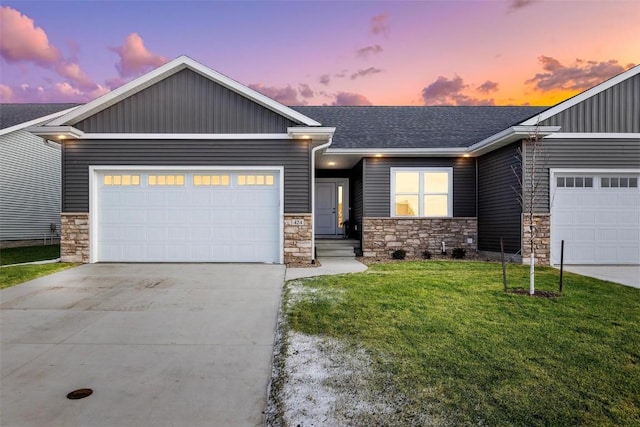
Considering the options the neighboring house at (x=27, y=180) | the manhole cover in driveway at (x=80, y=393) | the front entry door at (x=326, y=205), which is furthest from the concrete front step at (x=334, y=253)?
the neighboring house at (x=27, y=180)

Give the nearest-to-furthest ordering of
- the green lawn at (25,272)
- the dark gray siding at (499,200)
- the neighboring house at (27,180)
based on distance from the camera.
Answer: the green lawn at (25,272) → the dark gray siding at (499,200) → the neighboring house at (27,180)

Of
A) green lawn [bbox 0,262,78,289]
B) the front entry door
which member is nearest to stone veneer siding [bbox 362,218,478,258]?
the front entry door

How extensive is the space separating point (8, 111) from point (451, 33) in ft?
64.5

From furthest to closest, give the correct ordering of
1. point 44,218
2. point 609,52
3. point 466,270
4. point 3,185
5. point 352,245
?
point 44,218 < point 3,185 < point 352,245 < point 609,52 < point 466,270

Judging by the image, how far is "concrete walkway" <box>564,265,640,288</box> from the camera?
7348 mm

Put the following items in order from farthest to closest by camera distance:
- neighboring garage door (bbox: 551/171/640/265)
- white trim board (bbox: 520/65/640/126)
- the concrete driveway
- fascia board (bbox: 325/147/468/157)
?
fascia board (bbox: 325/147/468/157), neighboring garage door (bbox: 551/171/640/265), white trim board (bbox: 520/65/640/126), the concrete driveway

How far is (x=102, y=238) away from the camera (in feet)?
30.9

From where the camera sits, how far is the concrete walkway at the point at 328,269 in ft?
26.3

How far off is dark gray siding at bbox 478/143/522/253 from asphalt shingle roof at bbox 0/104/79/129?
18.6 metres

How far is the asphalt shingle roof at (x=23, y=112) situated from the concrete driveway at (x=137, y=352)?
41.3 feet

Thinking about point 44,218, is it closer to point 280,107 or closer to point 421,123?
point 280,107

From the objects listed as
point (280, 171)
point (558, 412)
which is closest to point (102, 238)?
point (280, 171)

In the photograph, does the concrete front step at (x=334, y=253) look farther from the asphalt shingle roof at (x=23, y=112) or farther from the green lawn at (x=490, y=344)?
the asphalt shingle roof at (x=23, y=112)

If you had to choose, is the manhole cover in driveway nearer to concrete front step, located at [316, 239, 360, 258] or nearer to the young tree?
concrete front step, located at [316, 239, 360, 258]
